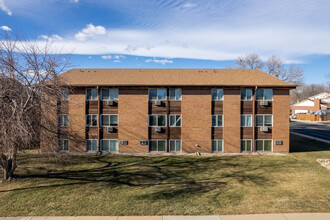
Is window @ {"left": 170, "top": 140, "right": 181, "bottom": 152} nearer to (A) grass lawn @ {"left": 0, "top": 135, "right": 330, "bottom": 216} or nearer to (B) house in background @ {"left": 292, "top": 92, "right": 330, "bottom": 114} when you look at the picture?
(A) grass lawn @ {"left": 0, "top": 135, "right": 330, "bottom": 216}

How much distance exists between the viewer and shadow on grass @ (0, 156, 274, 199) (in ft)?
35.5

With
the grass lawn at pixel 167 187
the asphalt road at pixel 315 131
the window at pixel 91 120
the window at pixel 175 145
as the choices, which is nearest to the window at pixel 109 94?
the window at pixel 91 120

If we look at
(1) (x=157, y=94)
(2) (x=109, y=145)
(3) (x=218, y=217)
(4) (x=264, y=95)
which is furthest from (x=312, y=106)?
(3) (x=218, y=217)

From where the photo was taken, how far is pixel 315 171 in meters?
13.6

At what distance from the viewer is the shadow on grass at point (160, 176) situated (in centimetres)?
1081

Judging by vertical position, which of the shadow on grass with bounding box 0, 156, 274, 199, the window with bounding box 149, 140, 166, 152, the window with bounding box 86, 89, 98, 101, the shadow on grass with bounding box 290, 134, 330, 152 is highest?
the window with bounding box 86, 89, 98, 101

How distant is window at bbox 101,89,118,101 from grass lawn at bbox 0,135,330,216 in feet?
19.9

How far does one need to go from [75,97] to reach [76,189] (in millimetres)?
11038

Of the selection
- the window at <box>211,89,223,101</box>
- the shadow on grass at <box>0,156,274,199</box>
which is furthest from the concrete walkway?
the window at <box>211,89,223,101</box>

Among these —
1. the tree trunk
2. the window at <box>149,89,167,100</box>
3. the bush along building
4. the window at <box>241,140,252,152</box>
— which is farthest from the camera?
the window at <box>149,89,167,100</box>

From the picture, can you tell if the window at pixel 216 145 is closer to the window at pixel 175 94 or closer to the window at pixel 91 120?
the window at pixel 175 94

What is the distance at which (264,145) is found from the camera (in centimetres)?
1923

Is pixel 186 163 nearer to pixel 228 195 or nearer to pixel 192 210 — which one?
pixel 228 195

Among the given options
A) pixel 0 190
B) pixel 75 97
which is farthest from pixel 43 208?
pixel 75 97
